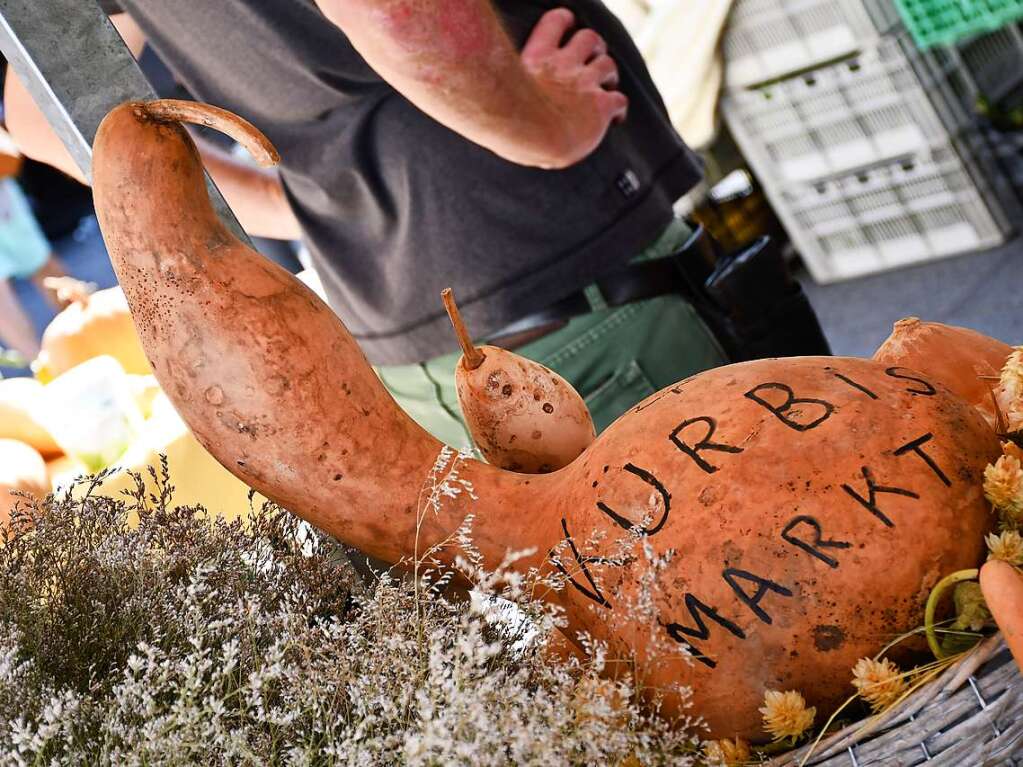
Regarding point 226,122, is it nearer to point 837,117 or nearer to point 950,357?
point 950,357

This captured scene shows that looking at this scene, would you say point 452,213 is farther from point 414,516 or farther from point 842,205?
point 842,205

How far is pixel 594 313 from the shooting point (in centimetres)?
133

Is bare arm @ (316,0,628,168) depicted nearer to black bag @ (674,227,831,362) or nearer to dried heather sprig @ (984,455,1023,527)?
black bag @ (674,227,831,362)

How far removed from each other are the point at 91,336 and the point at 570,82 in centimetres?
145

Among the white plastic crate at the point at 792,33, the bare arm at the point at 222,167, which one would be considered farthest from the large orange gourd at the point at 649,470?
the white plastic crate at the point at 792,33

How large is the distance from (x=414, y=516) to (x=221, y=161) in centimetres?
100

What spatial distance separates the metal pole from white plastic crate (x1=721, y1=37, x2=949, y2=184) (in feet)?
8.15

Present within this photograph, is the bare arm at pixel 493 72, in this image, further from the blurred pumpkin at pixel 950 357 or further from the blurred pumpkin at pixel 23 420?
the blurred pumpkin at pixel 23 420

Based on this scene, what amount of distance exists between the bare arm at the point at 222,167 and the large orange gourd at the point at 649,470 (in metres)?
0.76

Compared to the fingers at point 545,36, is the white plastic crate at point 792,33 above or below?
below

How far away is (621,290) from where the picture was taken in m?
1.32

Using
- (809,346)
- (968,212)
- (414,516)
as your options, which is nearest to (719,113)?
(968,212)

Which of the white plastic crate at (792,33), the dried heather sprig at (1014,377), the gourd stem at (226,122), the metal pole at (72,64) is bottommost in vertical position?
the white plastic crate at (792,33)

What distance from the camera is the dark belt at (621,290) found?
4.32ft
